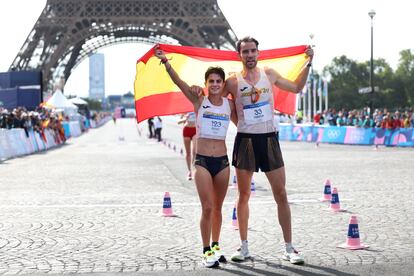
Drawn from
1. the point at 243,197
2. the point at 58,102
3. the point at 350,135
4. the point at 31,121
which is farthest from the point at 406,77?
the point at 243,197

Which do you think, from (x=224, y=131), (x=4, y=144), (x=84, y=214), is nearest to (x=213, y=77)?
(x=224, y=131)

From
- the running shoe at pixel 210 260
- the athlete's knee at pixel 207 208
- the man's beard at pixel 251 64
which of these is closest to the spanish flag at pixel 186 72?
the man's beard at pixel 251 64

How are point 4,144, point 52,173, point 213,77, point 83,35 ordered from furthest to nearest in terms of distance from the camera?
point 83,35 → point 4,144 → point 52,173 → point 213,77

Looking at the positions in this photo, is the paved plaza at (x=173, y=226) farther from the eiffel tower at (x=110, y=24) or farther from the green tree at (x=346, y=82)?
the green tree at (x=346, y=82)

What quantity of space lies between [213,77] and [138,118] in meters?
1.87

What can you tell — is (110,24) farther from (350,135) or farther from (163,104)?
(163,104)

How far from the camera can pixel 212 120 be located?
695 cm

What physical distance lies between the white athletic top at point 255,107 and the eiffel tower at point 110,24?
5827 cm

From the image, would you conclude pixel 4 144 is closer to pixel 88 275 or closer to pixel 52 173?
pixel 52 173

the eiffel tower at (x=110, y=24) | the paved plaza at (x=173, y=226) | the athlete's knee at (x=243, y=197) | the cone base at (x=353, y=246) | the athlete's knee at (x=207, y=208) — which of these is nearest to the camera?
the paved plaza at (x=173, y=226)

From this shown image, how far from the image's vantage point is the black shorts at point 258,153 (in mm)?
7020

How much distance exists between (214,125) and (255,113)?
399 millimetres

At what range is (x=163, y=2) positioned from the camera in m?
70.0

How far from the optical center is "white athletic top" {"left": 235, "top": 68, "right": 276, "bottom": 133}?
23.1ft
